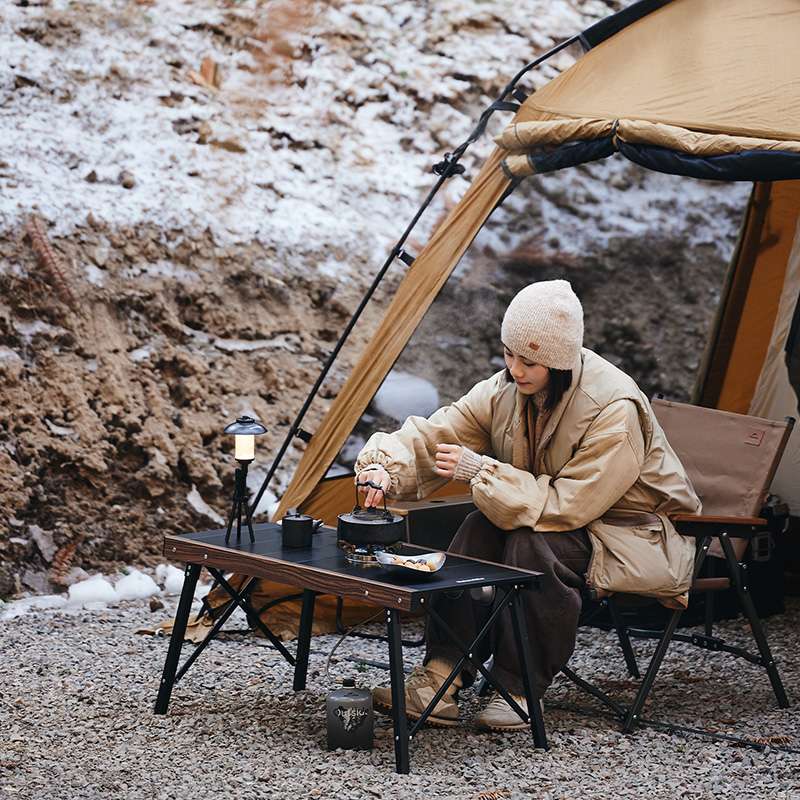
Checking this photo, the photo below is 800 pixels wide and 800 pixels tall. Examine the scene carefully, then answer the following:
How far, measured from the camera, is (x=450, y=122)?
279 inches

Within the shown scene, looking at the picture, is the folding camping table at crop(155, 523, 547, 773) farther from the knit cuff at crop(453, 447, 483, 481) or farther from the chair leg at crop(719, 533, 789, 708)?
the chair leg at crop(719, 533, 789, 708)

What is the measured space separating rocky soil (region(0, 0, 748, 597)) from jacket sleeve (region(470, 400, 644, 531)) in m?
1.24

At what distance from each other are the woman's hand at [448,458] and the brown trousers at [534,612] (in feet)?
0.78

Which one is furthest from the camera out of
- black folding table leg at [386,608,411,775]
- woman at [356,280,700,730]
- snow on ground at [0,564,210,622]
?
snow on ground at [0,564,210,622]

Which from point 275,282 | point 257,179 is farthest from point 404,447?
point 257,179

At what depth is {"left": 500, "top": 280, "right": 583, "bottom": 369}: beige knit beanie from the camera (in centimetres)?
317

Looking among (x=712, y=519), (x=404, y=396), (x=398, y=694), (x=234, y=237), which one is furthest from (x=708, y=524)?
(x=234, y=237)

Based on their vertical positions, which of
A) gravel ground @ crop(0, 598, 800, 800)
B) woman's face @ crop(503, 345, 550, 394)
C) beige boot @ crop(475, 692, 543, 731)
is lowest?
gravel ground @ crop(0, 598, 800, 800)

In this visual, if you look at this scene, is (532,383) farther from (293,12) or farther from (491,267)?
(293,12)

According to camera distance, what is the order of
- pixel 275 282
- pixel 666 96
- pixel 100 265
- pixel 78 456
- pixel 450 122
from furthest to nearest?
pixel 450 122 → pixel 275 282 → pixel 100 265 → pixel 78 456 → pixel 666 96

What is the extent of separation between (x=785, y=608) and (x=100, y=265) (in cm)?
344

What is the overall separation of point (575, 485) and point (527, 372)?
33 centimetres

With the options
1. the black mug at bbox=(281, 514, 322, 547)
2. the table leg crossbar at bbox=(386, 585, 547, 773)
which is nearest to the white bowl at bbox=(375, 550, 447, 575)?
the table leg crossbar at bbox=(386, 585, 547, 773)

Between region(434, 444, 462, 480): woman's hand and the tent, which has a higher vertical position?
the tent
